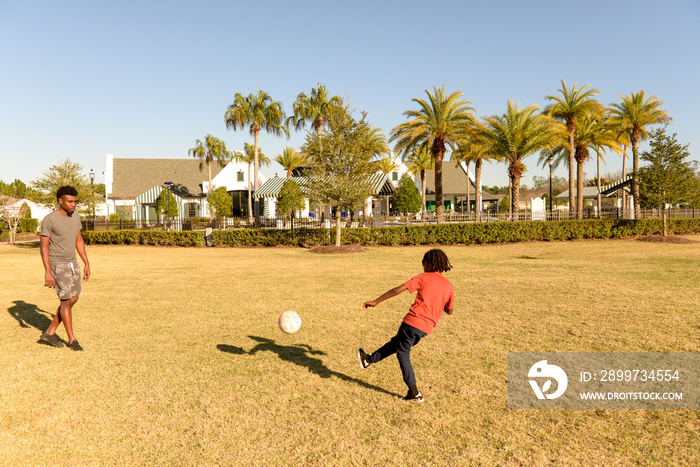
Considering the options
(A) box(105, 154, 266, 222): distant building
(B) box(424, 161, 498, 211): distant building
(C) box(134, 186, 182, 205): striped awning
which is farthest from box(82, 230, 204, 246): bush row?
(B) box(424, 161, 498, 211): distant building

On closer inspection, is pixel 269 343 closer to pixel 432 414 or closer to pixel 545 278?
pixel 432 414

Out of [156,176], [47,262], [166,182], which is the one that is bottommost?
[47,262]

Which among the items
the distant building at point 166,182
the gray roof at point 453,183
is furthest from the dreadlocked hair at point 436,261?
the gray roof at point 453,183

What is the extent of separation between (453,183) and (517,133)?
3231 cm

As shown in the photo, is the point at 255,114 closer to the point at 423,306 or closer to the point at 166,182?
the point at 166,182

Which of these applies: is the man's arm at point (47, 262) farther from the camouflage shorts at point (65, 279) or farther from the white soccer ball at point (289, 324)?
the white soccer ball at point (289, 324)

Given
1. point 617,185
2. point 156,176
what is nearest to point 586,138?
point 617,185

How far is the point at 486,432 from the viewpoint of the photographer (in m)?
3.91

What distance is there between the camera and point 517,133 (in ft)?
103

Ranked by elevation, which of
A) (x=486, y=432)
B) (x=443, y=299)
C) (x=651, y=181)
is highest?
(x=651, y=181)

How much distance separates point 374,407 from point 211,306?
5705 mm

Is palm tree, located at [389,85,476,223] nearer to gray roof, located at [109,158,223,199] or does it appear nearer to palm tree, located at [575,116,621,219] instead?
palm tree, located at [575,116,621,219]

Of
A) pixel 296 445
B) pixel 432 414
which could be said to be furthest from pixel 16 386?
pixel 432 414

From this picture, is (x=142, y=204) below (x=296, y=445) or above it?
above
